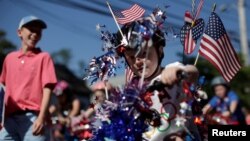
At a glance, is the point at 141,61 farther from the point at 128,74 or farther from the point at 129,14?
the point at 129,14

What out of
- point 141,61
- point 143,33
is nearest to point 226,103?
point 141,61

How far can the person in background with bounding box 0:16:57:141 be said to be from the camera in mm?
5062

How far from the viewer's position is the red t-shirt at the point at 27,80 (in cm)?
512

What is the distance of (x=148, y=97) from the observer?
123 inches

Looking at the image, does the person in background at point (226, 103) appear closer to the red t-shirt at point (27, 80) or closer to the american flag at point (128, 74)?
the red t-shirt at point (27, 80)

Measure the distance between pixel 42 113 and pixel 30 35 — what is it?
0.74m

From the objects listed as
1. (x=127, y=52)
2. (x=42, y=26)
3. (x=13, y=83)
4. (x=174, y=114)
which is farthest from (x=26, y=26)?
(x=174, y=114)

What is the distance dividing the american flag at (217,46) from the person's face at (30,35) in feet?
5.61

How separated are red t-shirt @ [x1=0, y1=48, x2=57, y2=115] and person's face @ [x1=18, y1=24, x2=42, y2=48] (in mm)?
90

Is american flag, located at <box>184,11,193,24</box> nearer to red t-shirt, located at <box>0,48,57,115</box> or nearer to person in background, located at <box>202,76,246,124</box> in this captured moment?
red t-shirt, located at <box>0,48,57,115</box>

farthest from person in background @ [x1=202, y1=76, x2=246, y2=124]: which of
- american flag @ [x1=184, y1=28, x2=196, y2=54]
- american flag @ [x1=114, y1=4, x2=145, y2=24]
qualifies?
american flag @ [x1=114, y1=4, x2=145, y2=24]

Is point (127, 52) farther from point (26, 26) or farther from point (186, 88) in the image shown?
point (26, 26)

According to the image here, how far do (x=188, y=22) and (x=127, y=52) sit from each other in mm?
744

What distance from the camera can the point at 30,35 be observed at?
538 centimetres
